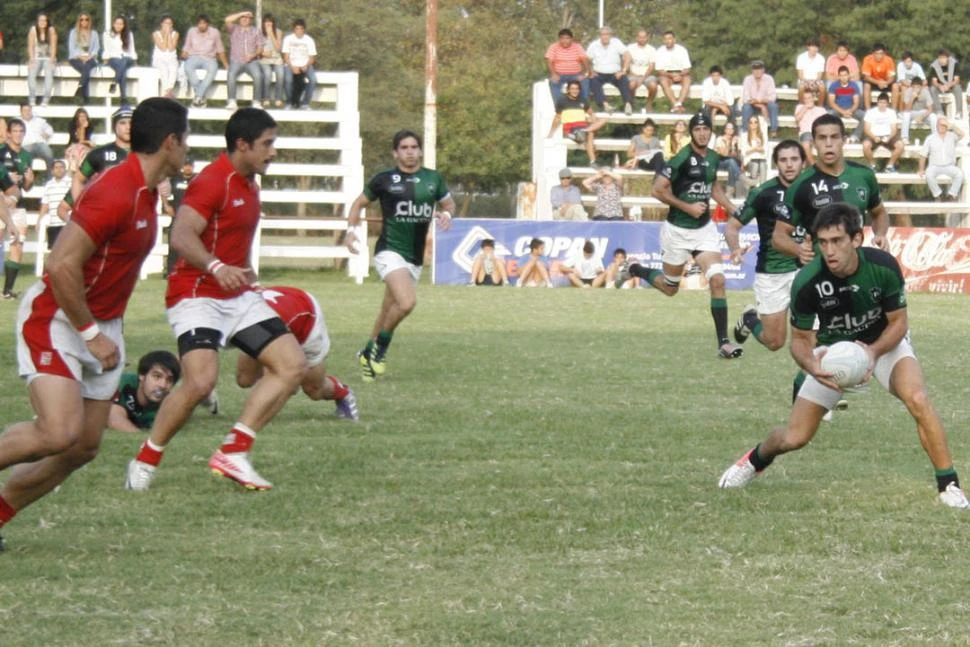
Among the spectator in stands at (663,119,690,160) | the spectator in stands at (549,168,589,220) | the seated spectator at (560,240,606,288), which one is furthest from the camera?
the spectator in stands at (549,168,589,220)

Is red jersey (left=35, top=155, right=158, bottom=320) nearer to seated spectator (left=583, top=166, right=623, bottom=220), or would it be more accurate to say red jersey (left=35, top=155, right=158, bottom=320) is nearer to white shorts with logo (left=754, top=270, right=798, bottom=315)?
white shorts with logo (left=754, top=270, right=798, bottom=315)

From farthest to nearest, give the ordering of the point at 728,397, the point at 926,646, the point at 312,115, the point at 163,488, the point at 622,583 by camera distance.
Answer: the point at 312,115, the point at 728,397, the point at 163,488, the point at 622,583, the point at 926,646

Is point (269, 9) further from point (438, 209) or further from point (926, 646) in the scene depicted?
point (926, 646)

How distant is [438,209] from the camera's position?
49.4 ft

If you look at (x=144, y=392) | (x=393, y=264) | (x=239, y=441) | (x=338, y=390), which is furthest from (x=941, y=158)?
(x=239, y=441)

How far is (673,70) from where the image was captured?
3500 centimetres

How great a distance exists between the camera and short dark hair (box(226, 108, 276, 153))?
29.0 ft

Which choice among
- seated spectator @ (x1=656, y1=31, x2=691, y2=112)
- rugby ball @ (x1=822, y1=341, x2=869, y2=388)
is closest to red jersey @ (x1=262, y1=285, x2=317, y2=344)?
rugby ball @ (x1=822, y1=341, x2=869, y2=388)

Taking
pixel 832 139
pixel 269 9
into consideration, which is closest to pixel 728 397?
pixel 832 139

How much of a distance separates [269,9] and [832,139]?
169ft

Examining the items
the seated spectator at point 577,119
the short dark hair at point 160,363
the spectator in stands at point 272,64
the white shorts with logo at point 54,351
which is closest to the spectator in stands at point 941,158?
the seated spectator at point 577,119

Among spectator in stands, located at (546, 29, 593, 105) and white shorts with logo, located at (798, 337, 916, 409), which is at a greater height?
spectator in stands, located at (546, 29, 593, 105)

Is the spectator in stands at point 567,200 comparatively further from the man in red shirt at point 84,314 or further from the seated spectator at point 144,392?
the man in red shirt at point 84,314

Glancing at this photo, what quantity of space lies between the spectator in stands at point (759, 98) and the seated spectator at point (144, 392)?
2441cm
